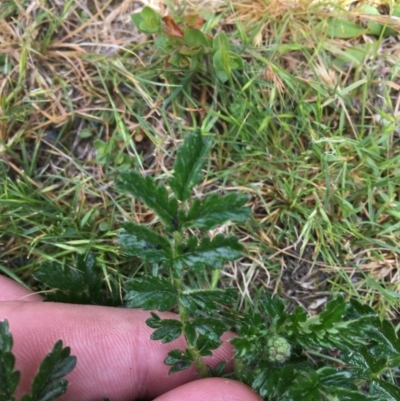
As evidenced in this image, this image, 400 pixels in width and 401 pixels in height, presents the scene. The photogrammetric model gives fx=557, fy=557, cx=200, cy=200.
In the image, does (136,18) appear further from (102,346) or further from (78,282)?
(102,346)

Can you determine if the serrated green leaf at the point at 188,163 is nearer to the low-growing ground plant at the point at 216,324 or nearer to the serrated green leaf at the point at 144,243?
the low-growing ground plant at the point at 216,324

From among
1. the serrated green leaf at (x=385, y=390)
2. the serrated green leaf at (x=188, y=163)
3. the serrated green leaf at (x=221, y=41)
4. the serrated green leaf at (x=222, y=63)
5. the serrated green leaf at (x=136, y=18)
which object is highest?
the serrated green leaf at (x=136, y=18)

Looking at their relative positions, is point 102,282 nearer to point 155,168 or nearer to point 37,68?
point 155,168

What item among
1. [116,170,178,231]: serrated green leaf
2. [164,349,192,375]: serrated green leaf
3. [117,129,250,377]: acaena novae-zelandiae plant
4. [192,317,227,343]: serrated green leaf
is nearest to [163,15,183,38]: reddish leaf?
[117,129,250,377]: acaena novae-zelandiae plant

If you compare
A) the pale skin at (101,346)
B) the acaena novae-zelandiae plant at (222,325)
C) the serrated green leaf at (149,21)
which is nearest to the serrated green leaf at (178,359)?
the acaena novae-zelandiae plant at (222,325)

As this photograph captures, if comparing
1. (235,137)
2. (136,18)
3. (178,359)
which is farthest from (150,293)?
(136,18)

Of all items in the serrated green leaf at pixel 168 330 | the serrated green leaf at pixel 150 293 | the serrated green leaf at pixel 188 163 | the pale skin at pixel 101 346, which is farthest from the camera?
the pale skin at pixel 101 346

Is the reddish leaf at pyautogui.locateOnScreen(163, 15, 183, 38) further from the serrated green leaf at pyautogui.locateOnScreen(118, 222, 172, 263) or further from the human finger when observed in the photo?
the human finger
